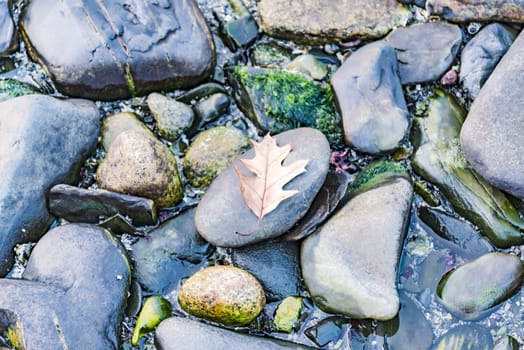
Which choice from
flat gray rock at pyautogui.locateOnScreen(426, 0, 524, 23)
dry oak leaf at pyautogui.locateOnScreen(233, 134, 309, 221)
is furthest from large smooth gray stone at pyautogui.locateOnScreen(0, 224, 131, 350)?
flat gray rock at pyautogui.locateOnScreen(426, 0, 524, 23)

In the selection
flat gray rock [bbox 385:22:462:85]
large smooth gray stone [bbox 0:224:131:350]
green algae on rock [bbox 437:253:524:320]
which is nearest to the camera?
large smooth gray stone [bbox 0:224:131:350]

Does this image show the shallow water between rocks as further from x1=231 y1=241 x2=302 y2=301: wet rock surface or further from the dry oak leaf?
the dry oak leaf

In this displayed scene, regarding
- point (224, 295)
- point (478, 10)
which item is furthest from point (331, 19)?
point (224, 295)

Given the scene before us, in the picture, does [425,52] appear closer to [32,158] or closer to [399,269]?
[399,269]

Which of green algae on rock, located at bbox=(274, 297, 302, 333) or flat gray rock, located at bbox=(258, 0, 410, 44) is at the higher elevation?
flat gray rock, located at bbox=(258, 0, 410, 44)

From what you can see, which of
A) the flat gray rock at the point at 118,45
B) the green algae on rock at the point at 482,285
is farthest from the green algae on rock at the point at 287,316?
the flat gray rock at the point at 118,45

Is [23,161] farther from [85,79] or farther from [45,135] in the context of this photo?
[85,79]

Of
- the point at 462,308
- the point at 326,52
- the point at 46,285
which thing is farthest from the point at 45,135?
the point at 462,308
